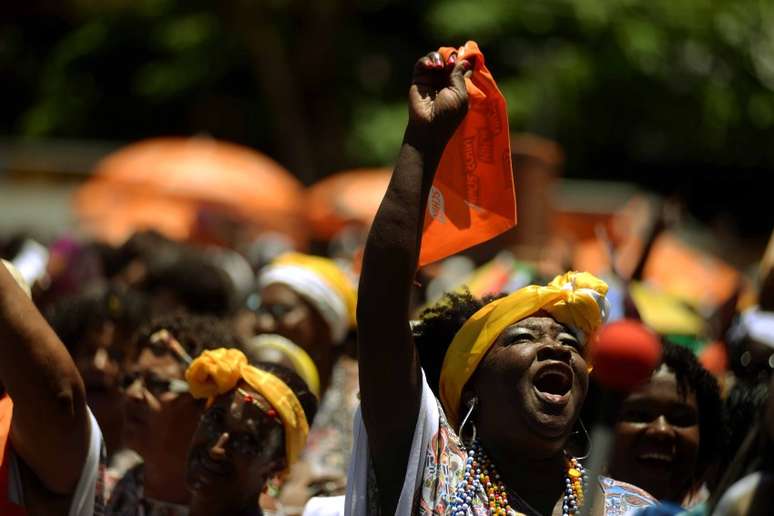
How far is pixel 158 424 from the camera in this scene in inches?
190

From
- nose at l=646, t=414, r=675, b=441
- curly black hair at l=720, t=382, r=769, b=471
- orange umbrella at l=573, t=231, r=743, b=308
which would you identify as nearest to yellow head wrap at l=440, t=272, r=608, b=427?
nose at l=646, t=414, r=675, b=441

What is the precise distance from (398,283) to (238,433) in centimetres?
132

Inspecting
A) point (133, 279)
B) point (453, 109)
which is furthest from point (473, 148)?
point (133, 279)

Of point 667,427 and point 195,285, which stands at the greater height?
point 667,427

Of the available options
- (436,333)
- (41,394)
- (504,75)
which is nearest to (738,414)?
(436,333)

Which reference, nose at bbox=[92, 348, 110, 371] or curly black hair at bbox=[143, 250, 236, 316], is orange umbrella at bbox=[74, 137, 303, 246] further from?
nose at bbox=[92, 348, 110, 371]

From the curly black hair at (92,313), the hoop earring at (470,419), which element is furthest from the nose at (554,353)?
the curly black hair at (92,313)

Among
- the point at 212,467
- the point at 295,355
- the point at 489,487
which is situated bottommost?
the point at 295,355

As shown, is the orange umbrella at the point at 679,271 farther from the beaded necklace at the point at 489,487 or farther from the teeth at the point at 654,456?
the beaded necklace at the point at 489,487

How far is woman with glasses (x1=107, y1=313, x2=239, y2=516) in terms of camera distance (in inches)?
189

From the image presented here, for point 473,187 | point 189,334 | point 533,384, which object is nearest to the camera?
point 533,384

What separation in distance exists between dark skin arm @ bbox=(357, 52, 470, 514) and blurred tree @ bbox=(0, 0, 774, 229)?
1724cm

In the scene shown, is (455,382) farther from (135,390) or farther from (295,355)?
(295,355)

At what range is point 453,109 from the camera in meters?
3.39
